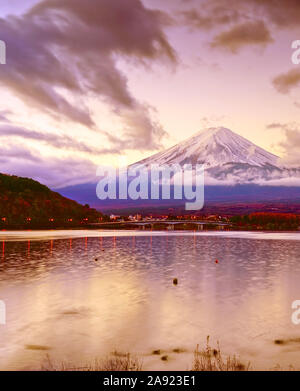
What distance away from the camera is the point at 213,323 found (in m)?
21.0

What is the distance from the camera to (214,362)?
14156mm

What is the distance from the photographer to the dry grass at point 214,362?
545 inches

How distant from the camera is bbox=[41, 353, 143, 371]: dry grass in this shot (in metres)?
13.7

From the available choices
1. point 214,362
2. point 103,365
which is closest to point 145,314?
point 103,365

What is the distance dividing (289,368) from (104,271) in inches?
1203

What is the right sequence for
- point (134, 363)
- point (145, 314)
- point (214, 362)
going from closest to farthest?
point (214, 362), point (134, 363), point (145, 314)

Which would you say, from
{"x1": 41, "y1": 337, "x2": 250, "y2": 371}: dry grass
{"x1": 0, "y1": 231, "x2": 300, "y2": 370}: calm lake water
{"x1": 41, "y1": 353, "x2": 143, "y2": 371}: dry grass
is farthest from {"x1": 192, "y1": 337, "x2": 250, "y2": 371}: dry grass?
{"x1": 41, "y1": 353, "x2": 143, "y2": 371}: dry grass

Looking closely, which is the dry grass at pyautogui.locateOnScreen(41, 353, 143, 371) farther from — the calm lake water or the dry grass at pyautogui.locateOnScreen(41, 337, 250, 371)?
the calm lake water

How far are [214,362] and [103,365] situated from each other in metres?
3.78

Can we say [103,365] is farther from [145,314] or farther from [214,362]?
[145,314]

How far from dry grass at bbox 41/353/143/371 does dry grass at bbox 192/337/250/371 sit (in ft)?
6.88
